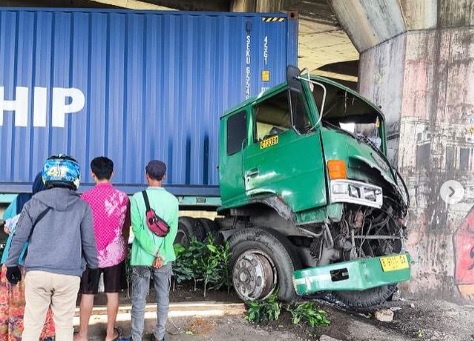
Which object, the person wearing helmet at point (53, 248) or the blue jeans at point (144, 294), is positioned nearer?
the person wearing helmet at point (53, 248)

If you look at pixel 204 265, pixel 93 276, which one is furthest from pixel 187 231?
pixel 93 276

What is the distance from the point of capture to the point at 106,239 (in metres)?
3.23

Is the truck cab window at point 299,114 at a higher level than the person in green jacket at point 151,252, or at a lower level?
higher

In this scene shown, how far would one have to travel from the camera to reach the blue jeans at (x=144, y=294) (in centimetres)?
327

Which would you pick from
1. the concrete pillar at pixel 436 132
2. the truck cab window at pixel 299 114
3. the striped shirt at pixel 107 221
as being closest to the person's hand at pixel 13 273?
the striped shirt at pixel 107 221

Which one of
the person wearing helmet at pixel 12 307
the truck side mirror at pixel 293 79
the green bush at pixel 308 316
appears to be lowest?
the green bush at pixel 308 316

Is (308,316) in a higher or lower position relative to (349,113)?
lower

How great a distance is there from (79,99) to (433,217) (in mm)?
5119

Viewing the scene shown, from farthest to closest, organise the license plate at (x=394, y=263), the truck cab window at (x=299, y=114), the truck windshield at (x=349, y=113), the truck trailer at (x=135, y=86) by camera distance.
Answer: the truck trailer at (x=135, y=86), the truck windshield at (x=349, y=113), the truck cab window at (x=299, y=114), the license plate at (x=394, y=263)

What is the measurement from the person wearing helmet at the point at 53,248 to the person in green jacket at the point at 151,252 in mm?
507

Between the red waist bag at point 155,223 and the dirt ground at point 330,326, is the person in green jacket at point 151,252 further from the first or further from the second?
the dirt ground at point 330,326

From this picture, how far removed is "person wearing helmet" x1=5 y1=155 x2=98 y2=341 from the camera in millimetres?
2617

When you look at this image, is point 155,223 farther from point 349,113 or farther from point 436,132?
point 436,132

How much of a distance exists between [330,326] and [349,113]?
7.30 ft
